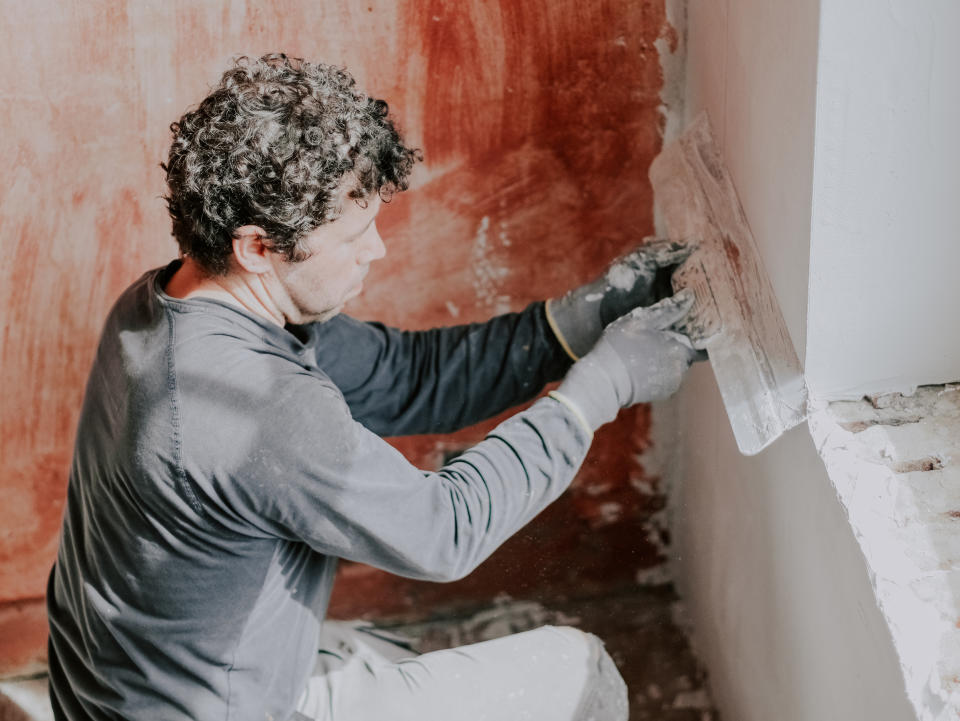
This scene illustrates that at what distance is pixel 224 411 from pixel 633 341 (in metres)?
0.59

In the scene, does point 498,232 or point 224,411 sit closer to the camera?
point 224,411

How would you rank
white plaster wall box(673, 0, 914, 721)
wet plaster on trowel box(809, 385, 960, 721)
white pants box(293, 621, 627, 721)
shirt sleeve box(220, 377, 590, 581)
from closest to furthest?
1. wet plaster on trowel box(809, 385, 960, 721)
2. white plaster wall box(673, 0, 914, 721)
3. shirt sleeve box(220, 377, 590, 581)
4. white pants box(293, 621, 627, 721)

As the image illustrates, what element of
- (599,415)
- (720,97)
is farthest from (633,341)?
(720,97)

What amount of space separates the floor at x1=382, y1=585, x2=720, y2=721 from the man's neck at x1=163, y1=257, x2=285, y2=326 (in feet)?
3.64

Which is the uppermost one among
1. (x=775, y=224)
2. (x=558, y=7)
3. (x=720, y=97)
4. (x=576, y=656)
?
(x=558, y=7)

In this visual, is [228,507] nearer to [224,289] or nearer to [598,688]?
[224,289]

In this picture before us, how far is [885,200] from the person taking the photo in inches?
41.8

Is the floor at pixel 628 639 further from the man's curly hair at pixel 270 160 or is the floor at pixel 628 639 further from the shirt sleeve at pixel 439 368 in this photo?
the man's curly hair at pixel 270 160

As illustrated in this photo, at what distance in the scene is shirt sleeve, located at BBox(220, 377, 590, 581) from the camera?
3.86 ft

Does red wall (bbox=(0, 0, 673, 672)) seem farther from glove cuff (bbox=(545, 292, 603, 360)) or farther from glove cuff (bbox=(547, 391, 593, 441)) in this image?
glove cuff (bbox=(547, 391, 593, 441))

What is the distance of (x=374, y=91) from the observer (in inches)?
66.1

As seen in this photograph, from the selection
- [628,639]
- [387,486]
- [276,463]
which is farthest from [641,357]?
[628,639]

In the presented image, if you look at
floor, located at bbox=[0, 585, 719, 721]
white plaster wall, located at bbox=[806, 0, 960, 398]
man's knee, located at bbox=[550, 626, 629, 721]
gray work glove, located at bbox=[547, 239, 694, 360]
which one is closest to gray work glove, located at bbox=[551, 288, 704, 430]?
gray work glove, located at bbox=[547, 239, 694, 360]

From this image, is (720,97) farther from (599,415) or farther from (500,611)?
(500,611)
